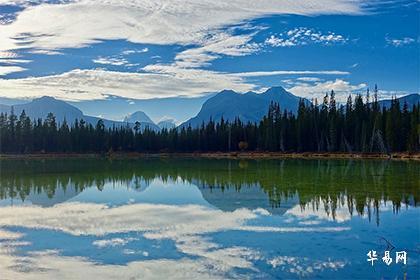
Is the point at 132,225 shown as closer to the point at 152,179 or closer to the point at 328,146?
the point at 152,179

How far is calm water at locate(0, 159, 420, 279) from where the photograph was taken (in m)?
14.0

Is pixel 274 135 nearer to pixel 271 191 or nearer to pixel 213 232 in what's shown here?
pixel 271 191

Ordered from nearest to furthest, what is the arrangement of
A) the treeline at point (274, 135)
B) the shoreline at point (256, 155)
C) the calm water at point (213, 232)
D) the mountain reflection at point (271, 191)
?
the calm water at point (213, 232) → the mountain reflection at point (271, 191) → the shoreline at point (256, 155) → the treeline at point (274, 135)

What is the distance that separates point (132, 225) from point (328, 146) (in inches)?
3550

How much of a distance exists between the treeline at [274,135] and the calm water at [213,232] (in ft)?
211

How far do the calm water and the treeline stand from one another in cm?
6439

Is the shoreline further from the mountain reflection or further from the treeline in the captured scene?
the mountain reflection

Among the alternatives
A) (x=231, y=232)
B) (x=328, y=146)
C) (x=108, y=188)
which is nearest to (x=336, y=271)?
(x=231, y=232)

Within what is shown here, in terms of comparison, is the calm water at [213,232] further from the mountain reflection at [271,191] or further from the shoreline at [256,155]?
the shoreline at [256,155]

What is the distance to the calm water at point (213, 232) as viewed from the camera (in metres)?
14.0

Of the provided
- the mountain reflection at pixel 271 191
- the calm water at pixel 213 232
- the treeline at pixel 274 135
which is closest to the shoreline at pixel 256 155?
the treeline at pixel 274 135

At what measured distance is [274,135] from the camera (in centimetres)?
11762

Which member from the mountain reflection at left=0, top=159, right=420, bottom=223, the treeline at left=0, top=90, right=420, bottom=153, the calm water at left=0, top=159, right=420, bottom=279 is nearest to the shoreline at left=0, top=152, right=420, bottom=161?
the treeline at left=0, top=90, right=420, bottom=153

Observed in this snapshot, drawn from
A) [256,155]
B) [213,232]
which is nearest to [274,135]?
[256,155]
